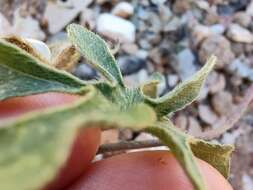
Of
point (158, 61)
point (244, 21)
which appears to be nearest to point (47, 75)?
point (158, 61)

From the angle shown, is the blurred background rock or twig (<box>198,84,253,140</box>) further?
the blurred background rock

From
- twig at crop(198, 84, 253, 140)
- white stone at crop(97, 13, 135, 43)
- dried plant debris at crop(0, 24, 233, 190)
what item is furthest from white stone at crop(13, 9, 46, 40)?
dried plant debris at crop(0, 24, 233, 190)

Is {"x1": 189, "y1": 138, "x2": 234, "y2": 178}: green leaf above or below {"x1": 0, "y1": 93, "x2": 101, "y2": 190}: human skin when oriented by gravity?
below

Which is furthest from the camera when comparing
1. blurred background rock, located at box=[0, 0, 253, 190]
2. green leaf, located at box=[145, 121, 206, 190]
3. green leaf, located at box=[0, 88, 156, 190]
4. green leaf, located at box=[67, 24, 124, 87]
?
blurred background rock, located at box=[0, 0, 253, 190]

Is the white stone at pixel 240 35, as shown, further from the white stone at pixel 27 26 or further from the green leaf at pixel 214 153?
the green leaf at pixel 214 153

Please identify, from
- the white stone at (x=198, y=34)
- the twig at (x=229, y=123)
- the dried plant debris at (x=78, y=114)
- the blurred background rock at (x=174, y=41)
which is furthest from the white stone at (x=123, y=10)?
the dried plant debris at (x=78, y=114)

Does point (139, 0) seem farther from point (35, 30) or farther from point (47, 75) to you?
point (47, 75)

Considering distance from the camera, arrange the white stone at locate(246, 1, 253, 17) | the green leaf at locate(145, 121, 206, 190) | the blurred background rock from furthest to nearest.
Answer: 1. the white stone at locate(246, 1, 253, 17)
2. the blurred background rock
3. the green leaf at locate(145, 121, 206, 190)

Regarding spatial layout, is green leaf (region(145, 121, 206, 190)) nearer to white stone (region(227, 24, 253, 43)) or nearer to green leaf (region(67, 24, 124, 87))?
green leaf (region(67, 24, 124, 87))
